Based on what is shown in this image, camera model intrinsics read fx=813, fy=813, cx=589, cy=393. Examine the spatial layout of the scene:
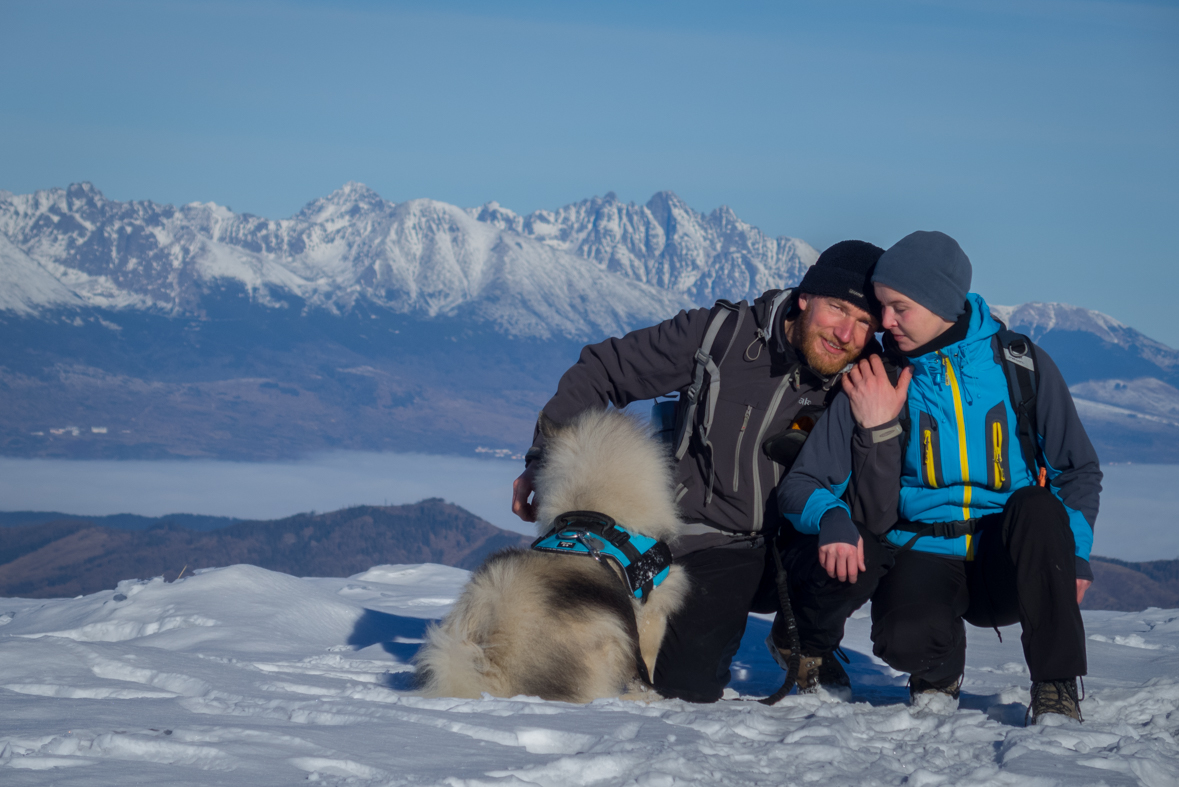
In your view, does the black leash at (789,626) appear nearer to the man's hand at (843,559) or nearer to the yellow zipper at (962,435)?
the man's hand at (843,559)

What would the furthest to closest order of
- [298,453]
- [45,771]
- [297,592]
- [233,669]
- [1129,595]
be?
[298,453]
[1129,595]
[297,592]
[233,669]
[45,771]

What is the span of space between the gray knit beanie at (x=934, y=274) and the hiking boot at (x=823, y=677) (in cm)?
145

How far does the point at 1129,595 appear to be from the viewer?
173ft

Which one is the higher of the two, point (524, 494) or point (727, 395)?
point (727, 395)

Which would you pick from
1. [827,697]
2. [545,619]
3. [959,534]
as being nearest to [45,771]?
[545,619]

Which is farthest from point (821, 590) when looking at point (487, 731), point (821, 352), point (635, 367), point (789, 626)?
point (487, 731)

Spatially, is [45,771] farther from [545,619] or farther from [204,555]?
[204,555]

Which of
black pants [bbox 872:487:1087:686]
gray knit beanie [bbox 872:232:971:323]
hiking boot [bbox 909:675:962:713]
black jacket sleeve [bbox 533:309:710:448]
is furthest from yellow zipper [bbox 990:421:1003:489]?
black jacket sleeve [bbox 533:309:710:448]

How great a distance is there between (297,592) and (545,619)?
116 inches

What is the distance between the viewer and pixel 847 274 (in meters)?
3.20

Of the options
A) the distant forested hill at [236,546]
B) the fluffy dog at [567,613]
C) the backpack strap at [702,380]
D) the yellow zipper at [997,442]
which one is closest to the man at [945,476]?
the yellow zipper at [997,442]

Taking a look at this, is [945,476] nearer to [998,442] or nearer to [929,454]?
[929,454]

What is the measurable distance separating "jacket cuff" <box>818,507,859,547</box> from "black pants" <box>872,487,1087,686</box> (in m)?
0.31

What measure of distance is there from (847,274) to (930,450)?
0.75m
